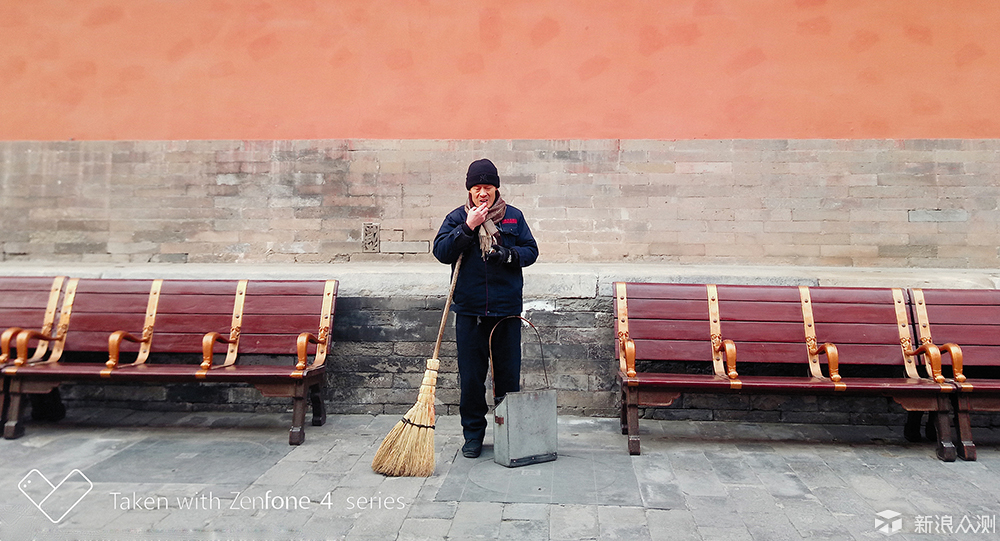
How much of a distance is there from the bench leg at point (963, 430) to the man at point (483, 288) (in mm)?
2579

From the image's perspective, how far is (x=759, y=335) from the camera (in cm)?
387

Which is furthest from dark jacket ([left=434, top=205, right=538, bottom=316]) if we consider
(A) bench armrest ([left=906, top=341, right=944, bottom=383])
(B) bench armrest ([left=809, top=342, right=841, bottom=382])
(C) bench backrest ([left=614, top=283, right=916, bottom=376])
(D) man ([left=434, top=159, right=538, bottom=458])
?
(A) bench armrest ([left=906, top=341, right=944, bottom=383])

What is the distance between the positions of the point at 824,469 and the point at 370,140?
17.5 feet

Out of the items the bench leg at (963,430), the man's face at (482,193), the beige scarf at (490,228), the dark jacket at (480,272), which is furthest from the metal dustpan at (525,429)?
the bench leg at (963,430)

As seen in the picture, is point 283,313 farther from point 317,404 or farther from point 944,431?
point 944,431

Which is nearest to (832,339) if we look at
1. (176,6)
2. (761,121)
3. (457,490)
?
(457,490)

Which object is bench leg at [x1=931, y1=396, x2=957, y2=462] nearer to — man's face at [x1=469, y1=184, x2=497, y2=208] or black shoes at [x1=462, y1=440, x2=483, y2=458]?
black shoes at [x1=462, y1=440, x2=483, y2=458]

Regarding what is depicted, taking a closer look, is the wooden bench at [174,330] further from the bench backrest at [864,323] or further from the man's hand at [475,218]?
the bench backrest at [864,323]

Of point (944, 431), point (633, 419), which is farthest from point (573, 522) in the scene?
point (944, 431)

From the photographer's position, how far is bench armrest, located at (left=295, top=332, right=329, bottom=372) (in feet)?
12.3

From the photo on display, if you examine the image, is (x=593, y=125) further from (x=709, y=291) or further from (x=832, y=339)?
(x=832, y=339)

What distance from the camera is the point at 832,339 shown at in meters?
3.83

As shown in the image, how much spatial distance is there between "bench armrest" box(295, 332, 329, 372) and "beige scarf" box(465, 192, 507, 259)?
1.33 meters

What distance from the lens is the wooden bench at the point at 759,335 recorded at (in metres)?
3.61
